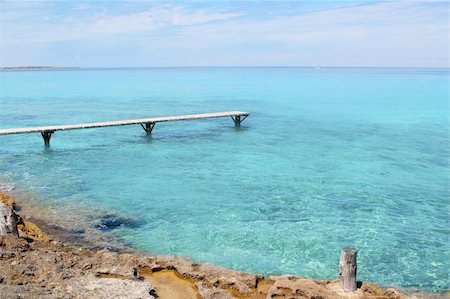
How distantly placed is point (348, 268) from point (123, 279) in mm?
4483

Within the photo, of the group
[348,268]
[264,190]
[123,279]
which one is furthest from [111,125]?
[348,268]

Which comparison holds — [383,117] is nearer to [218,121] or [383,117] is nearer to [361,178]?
[218,121]

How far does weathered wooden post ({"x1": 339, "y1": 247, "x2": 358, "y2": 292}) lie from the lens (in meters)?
8.00

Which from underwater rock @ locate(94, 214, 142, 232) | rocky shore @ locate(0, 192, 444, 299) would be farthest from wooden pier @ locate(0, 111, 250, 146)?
rocky shore @ locate(0, 192, 444, 299)

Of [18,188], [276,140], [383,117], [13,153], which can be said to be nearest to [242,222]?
[18,188]

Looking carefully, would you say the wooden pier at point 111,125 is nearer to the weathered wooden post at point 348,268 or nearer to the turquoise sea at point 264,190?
the turquoise sea at point 264,190

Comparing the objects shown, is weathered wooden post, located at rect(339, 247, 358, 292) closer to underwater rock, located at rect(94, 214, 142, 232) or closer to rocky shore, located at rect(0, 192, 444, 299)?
rocky shore, located at rect(0, 192, 444, 299)

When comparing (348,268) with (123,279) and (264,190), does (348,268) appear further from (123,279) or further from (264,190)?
(264,190)

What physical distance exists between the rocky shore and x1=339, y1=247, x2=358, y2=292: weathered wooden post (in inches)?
6.7

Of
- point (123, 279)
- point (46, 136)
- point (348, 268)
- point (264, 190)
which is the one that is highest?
point (46, 136)

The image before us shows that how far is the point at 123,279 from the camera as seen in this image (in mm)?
8375

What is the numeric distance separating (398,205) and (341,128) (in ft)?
56.4

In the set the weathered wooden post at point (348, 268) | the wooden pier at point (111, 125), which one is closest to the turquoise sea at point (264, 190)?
the wooden pier at point (111, 125)

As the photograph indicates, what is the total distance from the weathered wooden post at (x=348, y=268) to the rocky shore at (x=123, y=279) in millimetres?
169
